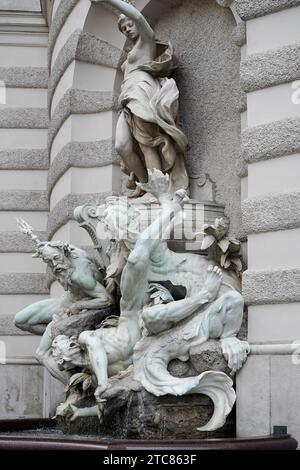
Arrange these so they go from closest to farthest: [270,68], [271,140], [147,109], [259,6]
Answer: [271,140] → [270,68] → [259,6] → [147,109]

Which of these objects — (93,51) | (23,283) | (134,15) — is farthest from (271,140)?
(23,283)

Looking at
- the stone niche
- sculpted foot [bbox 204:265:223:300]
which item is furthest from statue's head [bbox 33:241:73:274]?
sculpted foot [bbox 204:265:223:300]

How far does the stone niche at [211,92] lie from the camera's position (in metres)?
10.3

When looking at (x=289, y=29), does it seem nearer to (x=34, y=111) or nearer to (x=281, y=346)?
(x=281, y=346)

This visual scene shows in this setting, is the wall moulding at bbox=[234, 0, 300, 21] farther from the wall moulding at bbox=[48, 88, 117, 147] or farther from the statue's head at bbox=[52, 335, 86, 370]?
the statue's head at bbox=[52, 335, 86, 370]

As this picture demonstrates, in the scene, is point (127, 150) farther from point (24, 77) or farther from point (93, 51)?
point (24, 77)

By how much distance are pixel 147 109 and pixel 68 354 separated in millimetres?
3148

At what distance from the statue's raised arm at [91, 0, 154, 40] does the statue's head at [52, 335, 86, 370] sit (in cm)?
382

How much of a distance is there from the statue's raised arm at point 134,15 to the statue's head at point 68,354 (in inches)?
150

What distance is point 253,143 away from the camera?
8695mm

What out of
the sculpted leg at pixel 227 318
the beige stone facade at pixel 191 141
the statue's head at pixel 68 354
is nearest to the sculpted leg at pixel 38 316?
the beige stone facade at pixel 191 141

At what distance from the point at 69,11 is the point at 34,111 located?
2295 mm

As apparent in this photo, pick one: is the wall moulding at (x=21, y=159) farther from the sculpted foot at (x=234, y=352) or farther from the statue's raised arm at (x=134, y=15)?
the sculpted foot at (x=234, y=352)

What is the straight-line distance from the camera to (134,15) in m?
10.5
